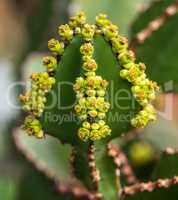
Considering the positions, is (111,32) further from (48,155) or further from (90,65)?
(48,155)

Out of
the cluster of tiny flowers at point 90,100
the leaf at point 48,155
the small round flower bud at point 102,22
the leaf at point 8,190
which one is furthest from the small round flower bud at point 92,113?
the leaf at point 8,190

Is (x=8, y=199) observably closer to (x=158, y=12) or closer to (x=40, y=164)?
(x=40, y=164)

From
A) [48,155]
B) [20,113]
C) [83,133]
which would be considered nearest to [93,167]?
[83,133]

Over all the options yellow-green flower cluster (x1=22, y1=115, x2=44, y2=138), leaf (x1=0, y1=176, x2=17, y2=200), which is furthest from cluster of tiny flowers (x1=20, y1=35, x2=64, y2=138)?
leaf (x1=0, y1=176, x2=17, y2=200)

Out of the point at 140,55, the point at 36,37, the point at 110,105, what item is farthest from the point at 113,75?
the point at 36,37

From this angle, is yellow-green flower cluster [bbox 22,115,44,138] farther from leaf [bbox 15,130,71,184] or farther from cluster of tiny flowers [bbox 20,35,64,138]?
leaf [bbox 15,130,71,184]

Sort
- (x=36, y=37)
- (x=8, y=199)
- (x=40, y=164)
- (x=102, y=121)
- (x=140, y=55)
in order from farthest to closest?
(x=36, y=37) < (x=8, y=199) < (x=40, y=164) < (x=140, y=55) < (x=102, y=121)

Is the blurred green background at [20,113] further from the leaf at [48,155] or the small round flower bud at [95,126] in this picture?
the small round flower bud at [95,126]
